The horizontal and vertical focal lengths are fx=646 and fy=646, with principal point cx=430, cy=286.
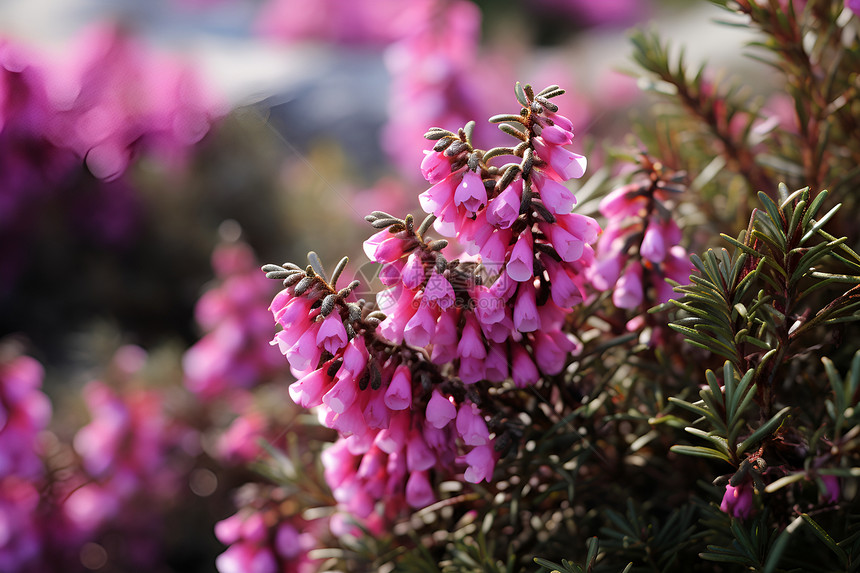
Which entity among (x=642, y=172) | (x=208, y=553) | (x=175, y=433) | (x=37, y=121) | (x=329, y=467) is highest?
(x=642, y=172)

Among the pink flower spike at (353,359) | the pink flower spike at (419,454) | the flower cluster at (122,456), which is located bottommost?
the flower cluster at (122,456)

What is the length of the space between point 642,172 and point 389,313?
0.99ft

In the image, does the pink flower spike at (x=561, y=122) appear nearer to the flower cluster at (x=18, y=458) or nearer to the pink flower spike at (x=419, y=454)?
the pink flower spike at (x=419, y=454)

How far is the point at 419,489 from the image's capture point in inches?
22.6

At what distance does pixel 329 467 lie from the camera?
621 millimetres

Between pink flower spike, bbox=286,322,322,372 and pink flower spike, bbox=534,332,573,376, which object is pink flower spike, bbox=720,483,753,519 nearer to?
pink flower spike, bbox=534,332,573,376

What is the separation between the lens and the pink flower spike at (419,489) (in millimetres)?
573

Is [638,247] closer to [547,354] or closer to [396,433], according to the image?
[547,354]

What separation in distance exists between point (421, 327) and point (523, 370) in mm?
104

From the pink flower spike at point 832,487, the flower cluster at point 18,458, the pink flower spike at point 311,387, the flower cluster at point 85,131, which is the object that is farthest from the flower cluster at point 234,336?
the pink flower spike at point 832,487

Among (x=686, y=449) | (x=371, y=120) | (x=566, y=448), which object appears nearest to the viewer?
(x=686, y=449)

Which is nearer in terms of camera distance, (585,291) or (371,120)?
(585,291)

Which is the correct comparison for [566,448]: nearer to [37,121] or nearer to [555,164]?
[555,164]

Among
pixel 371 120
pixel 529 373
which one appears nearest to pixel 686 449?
pixel 529 373
